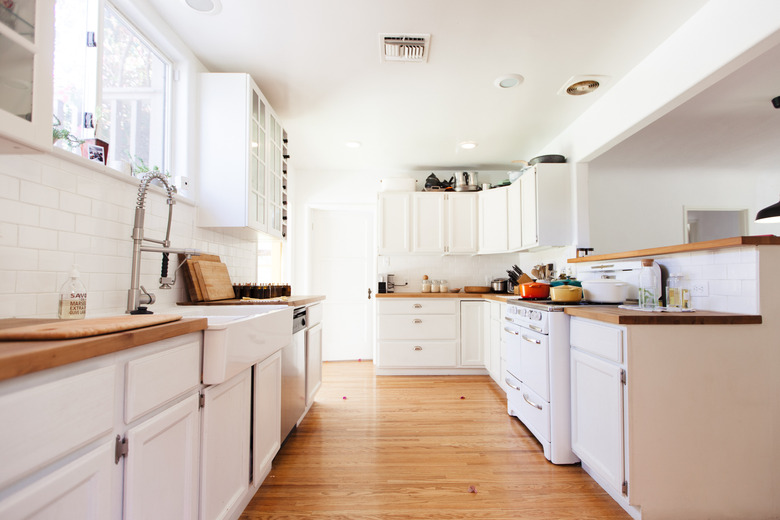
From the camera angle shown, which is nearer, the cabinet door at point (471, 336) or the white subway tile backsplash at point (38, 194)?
the white subway tile backsplash at point (38, 194)

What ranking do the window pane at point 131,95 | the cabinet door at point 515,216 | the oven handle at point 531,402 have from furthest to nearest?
1. the cabinet door at point 515,216
2. the oven handle at point 531,402
3. the window pane at point 131,95

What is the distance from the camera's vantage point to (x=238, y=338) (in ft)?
4.59

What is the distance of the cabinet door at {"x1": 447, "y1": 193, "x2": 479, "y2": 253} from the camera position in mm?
4547

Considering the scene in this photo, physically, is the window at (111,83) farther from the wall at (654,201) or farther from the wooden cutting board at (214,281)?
the wall at (654,201)

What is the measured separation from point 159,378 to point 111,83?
1658 mm

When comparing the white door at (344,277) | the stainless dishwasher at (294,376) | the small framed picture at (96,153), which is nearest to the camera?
the small framed picture at (96,153)

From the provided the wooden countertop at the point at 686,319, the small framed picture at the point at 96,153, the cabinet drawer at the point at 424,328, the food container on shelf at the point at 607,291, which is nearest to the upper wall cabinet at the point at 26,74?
the small framed picture at the point at 96,153

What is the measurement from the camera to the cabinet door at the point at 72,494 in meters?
0.63

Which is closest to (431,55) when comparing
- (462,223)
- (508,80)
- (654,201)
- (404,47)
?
(404,47)

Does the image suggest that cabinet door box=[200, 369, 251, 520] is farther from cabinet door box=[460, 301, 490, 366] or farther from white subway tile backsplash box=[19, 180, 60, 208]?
cabinet door box=[460, 301, 490, 366]

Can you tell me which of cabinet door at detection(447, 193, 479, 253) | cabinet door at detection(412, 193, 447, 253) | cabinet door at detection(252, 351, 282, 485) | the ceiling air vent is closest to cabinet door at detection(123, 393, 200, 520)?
cabinet door at detection(252, 351, 282, 485)

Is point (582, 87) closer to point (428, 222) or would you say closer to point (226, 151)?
point (428, 222)

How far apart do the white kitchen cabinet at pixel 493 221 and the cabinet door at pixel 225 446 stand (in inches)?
128

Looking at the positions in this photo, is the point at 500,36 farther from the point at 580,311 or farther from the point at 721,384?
the point at 721,384
